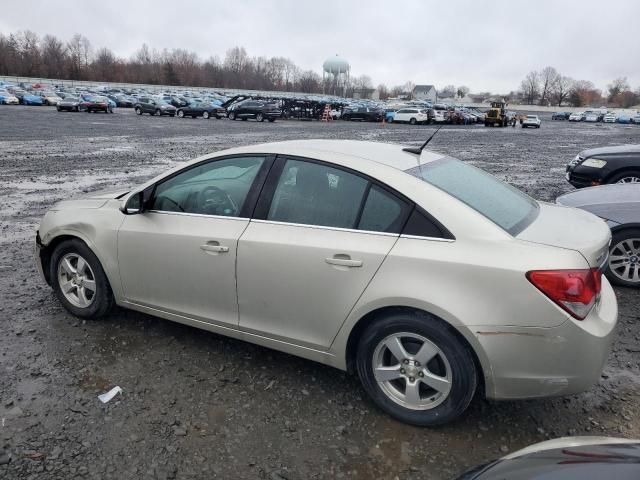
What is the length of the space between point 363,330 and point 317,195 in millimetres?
900

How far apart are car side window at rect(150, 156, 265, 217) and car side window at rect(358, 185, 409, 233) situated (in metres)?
0.89

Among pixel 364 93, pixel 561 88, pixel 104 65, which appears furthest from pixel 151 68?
pixel 561 88

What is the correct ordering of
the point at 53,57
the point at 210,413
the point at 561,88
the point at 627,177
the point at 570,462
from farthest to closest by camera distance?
the point at 561,88
the point at 53,57
the point at 627,177
the point at 210,413
the point at 570,462

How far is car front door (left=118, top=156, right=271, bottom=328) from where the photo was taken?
3410mm

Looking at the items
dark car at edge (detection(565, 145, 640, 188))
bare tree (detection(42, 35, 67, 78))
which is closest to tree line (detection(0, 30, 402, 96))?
bare tree (detection(42, 35, 67, 78))

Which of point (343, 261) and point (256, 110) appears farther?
point (256, 110)

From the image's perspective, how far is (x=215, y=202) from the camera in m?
3.62

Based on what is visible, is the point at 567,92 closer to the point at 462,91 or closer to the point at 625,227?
the point at 462,91

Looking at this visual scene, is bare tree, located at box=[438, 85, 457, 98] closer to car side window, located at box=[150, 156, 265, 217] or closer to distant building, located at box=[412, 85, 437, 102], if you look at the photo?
distant building, located at box=[412, 85, 437, 102]

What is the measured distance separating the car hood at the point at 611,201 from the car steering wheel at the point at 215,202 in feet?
13.3

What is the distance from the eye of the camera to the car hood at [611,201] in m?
5.23

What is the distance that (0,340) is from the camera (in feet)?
12.8

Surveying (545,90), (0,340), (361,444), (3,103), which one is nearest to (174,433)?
(361,444)

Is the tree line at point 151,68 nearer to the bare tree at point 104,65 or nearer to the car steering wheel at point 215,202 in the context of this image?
the bare tree at point 104,65
